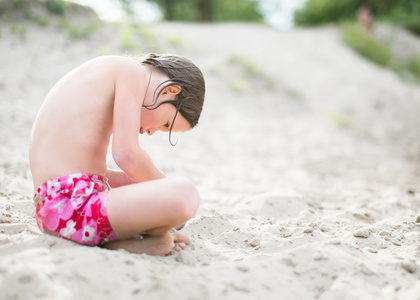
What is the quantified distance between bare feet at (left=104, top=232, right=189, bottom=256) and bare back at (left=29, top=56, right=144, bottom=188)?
0.35 m

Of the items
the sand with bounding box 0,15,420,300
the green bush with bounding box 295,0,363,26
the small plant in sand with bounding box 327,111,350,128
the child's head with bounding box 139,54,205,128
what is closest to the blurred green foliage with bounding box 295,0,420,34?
the green bush with bounding box 295,0,363,26

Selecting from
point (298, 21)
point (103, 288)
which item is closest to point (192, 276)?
point (103, 288)

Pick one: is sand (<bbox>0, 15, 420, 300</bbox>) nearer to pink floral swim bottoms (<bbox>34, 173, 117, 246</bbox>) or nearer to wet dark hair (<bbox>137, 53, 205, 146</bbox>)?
pink floral swim bottoms (<bbox>34, 173, 117, 246</bbox>)

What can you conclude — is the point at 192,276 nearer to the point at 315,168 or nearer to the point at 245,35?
the point at 315,168

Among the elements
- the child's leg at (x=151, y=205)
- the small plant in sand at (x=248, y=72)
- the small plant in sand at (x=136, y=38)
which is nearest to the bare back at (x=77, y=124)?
the child's leg at (x=151, y=205)

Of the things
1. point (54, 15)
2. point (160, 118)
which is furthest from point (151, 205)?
point (54, 15)

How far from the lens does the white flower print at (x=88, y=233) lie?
5.34ft

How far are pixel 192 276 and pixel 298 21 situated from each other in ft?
58.1

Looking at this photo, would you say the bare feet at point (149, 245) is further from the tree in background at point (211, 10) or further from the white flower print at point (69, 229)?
the tree in background at point (211, 10)

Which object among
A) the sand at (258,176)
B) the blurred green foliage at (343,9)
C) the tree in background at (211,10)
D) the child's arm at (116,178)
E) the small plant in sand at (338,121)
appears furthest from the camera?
the blurred green foliage at (343,9)

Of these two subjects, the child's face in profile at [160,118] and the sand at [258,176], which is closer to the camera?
the sand at [258,176]

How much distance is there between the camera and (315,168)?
4453mm

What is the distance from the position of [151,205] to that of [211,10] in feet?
55.4

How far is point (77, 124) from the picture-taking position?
1694mm
